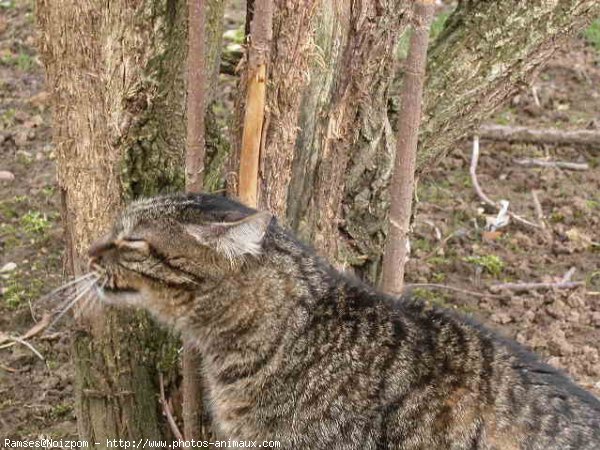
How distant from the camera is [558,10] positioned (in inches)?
165

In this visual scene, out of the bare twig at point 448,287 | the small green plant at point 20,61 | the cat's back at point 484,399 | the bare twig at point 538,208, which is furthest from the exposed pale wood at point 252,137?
the small green plant at point 20,61

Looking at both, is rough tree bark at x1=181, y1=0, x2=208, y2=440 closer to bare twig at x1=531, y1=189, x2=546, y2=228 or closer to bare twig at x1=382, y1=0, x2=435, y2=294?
bare twig at x1=382, y1=0, x2=435, y2=294

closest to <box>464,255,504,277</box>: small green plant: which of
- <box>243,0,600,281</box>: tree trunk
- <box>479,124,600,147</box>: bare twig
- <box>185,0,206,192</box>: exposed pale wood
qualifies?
<box>243,0,600,281</box>: tree trunk

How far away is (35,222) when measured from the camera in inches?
217

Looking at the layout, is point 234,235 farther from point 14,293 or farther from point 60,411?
point 14,293

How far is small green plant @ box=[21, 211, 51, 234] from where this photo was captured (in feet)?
17.9

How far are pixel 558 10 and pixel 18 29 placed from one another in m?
4.91

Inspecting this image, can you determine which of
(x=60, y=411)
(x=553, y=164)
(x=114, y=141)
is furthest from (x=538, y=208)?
(x=114, y=141)

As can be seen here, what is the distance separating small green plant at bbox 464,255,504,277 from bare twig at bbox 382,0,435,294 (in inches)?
80.0

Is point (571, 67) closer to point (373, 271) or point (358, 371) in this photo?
point (373, 271)

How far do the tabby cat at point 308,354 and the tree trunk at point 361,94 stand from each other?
464mm

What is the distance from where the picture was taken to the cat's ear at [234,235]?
285 centimetres

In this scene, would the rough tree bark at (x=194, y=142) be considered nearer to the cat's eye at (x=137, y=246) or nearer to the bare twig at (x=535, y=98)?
the cat's eye at (x=137, y=246)

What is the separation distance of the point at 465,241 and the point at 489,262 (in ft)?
0.96
